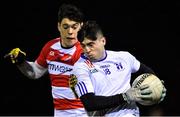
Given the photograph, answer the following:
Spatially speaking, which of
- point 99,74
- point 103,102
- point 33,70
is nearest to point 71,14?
point 33,70

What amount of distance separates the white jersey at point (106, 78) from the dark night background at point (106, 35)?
3.04m

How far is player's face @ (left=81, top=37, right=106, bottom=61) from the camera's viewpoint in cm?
468

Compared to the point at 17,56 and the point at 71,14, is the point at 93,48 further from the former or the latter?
the point at 17,56

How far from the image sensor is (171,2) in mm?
7895

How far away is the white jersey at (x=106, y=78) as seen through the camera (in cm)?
467

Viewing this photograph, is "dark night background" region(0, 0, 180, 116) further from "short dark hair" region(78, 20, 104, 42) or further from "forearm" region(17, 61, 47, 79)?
"short dark hair" region(78, 20, 104, 42)

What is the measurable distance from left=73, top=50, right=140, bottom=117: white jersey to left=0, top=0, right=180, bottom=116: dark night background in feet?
9.98

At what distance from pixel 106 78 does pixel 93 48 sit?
0.88 feet

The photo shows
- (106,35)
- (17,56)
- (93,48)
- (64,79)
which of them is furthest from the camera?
(106,35)

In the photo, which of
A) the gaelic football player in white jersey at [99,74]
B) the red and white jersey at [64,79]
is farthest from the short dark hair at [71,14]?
the gaelic football player in white jersey at [99,74]

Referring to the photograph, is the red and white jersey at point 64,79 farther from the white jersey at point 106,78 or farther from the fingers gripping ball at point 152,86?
the fingers gripping ball at point 152,86

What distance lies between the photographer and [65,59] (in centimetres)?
556

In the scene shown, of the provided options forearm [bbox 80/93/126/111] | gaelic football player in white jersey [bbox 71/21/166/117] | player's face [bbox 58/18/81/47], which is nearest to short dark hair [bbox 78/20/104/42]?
gaelic football player in white jersey [bbox 71/21/166/117]

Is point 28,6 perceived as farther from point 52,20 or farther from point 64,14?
point 64,14
